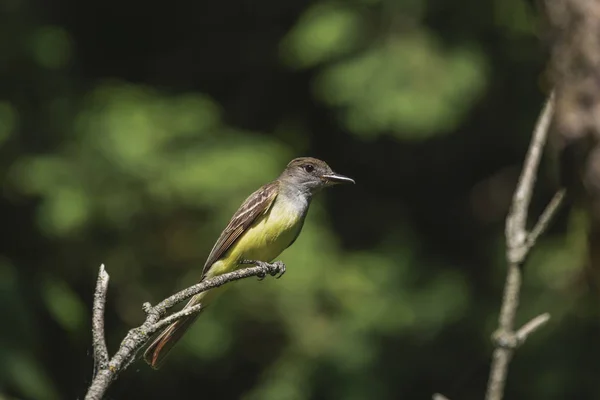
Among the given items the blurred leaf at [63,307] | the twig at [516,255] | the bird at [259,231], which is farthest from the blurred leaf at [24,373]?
the twig at [516,255]

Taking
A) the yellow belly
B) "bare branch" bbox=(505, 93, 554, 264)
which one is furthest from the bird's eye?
"bare branch" bbox=(505, 93, 554, 264)

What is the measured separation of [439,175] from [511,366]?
2.00m

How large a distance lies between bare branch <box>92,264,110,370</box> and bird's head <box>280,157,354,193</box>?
2423mm

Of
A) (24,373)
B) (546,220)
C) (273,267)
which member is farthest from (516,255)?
(24,373)

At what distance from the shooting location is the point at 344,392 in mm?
6762

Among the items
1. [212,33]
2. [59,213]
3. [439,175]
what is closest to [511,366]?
[439,175]

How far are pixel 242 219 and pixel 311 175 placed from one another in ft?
1.84

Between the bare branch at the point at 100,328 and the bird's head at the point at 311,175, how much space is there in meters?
2.42

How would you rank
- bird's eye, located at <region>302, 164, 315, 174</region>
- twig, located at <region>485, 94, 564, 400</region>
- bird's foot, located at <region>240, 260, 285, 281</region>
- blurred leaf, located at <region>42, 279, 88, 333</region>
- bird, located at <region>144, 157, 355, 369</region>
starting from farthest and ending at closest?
1. blurred leaf, located at <region>42, 279, 88, 333</region>
2. bird's eye, located at <region>302, 164, 315, 174</region>
3. bird, located at <region>144, 157, 355, 369</region>
4. bird's foot, located at <region>240, 260, 285, 281</region>
5. twig, located at <region>485, 94, 564, 400</region>

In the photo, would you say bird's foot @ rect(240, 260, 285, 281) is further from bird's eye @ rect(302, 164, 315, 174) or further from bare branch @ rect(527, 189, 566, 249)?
bare branch @ rect(527, 189, 566, 249)

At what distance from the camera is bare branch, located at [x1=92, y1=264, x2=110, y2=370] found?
190cm

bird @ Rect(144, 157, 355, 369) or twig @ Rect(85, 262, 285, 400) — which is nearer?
twig @ Rect(85, 262, 285, 400)

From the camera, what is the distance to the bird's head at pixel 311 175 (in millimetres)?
4539

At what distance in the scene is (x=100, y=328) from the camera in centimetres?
201
